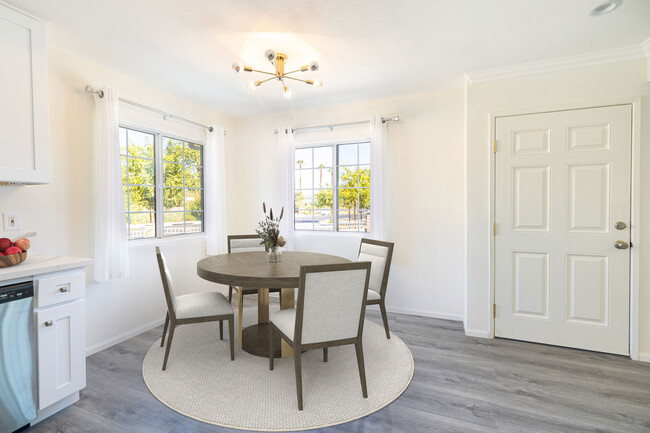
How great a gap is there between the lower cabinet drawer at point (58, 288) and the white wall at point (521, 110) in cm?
330

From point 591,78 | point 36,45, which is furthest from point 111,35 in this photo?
point 591,78

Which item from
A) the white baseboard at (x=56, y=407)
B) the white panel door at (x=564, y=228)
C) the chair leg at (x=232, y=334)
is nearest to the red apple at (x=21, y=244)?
the white baseboard at (x=56, y=407)

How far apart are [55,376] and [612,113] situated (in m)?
4.62

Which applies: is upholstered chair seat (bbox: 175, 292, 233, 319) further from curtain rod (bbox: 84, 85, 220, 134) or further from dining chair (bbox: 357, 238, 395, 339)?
curtain rod (bbox: 84, 85, 220, 134)

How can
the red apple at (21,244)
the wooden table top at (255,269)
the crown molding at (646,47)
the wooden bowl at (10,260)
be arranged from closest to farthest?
1. the wooden bowl at (10,260)
2. the red apple at (21,244)
3. the wooden table top at (255,269)
4. the crown molding at (646,47)

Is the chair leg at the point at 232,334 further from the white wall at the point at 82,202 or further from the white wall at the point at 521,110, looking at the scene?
the white wall at the point at 521,110

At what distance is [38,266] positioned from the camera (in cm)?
186

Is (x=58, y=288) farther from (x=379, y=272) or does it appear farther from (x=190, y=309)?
(x=379, y=272)

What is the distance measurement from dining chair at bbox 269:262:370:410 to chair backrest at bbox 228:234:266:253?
177 cm

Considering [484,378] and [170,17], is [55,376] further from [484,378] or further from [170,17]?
[484,378]

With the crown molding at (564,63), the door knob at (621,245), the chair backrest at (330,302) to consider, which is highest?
the crown molding at (564,63)

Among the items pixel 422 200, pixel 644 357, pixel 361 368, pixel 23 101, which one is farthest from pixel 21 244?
pixel 644 357

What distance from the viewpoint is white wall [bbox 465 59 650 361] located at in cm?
262

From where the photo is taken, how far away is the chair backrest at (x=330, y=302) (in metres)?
1.87
